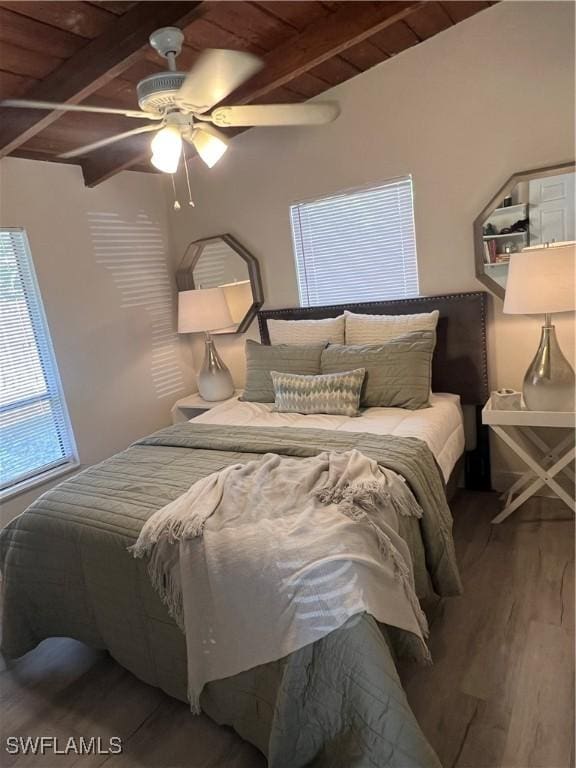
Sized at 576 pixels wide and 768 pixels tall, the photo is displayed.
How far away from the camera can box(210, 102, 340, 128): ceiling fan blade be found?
196cm

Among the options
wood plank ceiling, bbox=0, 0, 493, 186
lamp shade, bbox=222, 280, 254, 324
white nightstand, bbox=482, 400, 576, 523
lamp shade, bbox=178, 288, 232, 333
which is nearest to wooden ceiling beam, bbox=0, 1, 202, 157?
wood plank ceiling, bbox=0, 0, 493, 186

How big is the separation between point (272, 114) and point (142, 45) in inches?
21.5

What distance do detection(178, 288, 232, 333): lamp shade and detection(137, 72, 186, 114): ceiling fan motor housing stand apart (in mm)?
1813

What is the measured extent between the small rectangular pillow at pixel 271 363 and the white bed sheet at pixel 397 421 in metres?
0.12

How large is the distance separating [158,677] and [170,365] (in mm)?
2577

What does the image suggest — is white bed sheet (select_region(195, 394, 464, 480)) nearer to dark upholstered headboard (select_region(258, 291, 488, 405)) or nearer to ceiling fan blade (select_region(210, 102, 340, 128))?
dark upholstered headboard (select_region(258, 291, 488, 405))

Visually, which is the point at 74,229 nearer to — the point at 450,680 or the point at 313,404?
the point at 313,404

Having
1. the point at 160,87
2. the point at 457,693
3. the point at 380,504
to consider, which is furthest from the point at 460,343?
the point at 160,87

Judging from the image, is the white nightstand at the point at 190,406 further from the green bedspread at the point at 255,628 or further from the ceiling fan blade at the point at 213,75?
the ceiling fan blade at the point at 213,75

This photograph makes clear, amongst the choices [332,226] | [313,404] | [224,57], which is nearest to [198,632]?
[313,404]

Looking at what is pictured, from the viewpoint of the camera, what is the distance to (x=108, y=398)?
3430 mm

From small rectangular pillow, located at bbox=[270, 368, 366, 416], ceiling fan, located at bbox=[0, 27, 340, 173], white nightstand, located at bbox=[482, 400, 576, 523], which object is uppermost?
ceiling fan, located at bbox=[0, 27, 340, 173]

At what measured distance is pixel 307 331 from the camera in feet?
10.5

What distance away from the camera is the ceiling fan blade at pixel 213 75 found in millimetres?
1576
